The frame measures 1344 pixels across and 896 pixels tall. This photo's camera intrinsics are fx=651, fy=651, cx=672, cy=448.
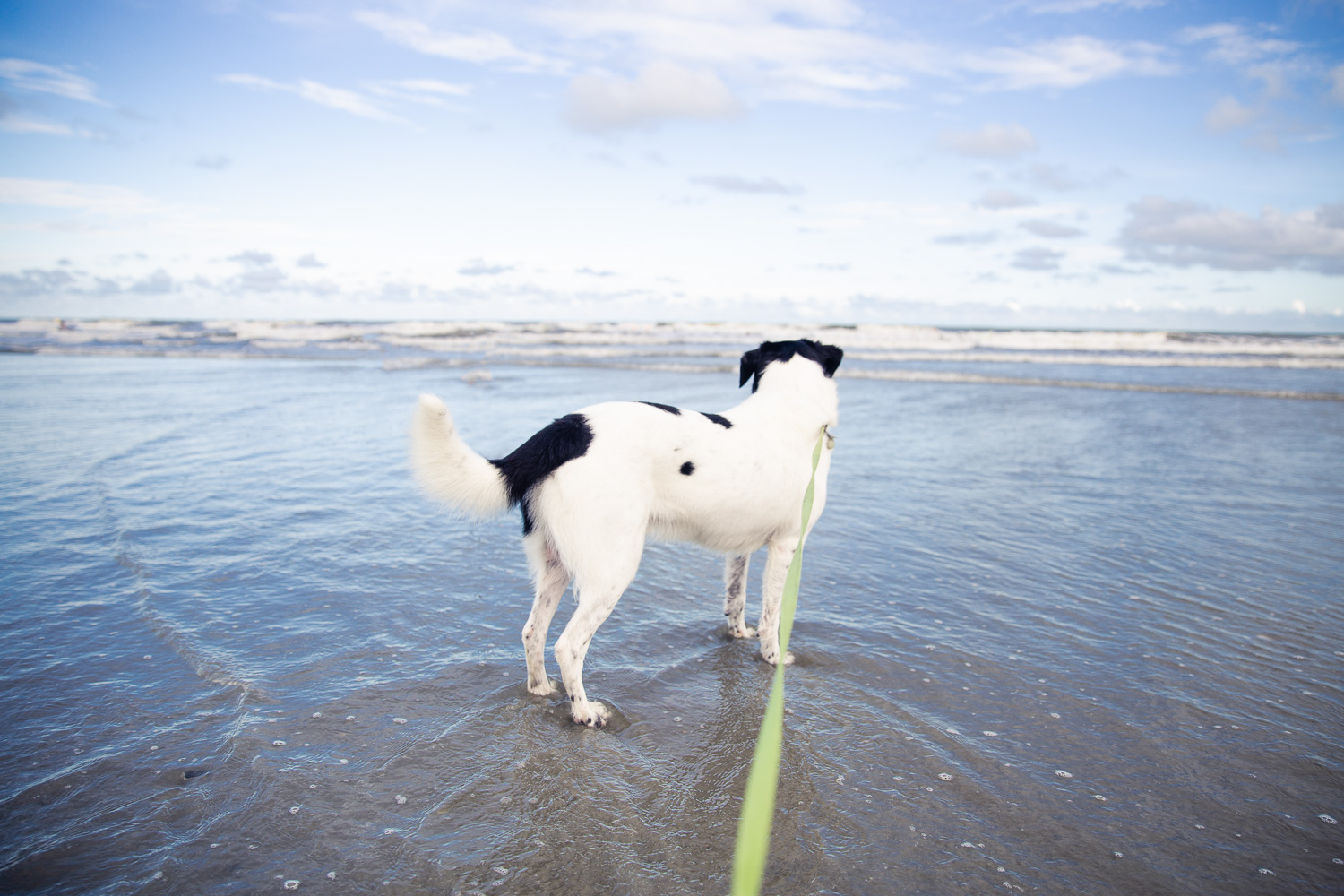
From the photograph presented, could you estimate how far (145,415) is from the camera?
9977 millimetres

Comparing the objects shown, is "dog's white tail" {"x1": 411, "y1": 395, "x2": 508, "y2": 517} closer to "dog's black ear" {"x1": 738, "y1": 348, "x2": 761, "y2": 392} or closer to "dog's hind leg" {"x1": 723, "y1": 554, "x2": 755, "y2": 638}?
"dog's hind leg" {"x1": 723, "y1": 554, "x2": 755, "y2": 638}

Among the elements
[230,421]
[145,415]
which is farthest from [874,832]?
[145,415]

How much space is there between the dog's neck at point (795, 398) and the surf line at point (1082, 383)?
14599mm

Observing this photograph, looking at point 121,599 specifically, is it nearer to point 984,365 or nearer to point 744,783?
point 744,783

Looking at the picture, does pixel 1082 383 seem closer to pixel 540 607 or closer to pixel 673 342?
pixel 540 607

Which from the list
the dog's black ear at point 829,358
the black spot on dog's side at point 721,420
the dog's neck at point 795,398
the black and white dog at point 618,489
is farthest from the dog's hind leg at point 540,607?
the dog's black ear at point 829,358

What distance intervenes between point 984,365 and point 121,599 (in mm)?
22501

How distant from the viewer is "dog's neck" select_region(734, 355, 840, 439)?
372 cm

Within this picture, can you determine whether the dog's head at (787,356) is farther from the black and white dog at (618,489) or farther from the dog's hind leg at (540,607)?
the dog's hind leg at (540,607)

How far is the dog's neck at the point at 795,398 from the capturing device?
146 inches

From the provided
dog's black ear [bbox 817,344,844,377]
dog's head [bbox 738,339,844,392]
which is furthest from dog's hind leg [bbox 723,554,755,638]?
dog's black ear [bbox 817,344,844,377]

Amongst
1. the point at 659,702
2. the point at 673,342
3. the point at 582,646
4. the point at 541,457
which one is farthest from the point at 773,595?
the point at 673,342

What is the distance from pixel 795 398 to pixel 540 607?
6.02 ft

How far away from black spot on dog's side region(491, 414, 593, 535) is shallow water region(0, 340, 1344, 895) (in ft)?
3.48
